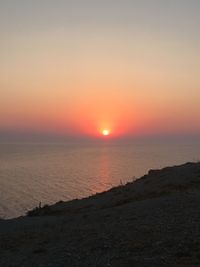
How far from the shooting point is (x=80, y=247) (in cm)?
1647

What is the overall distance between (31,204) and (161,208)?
120 ft

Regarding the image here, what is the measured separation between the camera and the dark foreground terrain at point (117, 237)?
14.2 meters

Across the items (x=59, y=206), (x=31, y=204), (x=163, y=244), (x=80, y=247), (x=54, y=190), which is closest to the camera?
(x=163, y=244)

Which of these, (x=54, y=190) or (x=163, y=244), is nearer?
(x=163, y=244)

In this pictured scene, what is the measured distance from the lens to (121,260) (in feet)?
45.8

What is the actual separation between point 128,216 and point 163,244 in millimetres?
6526

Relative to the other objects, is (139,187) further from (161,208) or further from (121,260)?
(121,260)

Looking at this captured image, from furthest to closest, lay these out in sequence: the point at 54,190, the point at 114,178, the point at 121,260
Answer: the point at 114,178 → the point at 54,190 → the point at 121,260

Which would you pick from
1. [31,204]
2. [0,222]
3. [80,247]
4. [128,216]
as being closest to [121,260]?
[80,247]

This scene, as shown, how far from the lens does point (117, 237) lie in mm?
17125

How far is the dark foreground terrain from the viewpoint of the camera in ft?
46.7

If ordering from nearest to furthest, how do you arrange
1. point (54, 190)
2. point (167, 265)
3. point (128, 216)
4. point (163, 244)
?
point (167, 265) → point (163, 244) → point (128, 216) → point (54, 190)

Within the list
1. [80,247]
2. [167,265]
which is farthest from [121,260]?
[80,247]

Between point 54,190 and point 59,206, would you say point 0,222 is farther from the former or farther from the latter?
point 54,190
